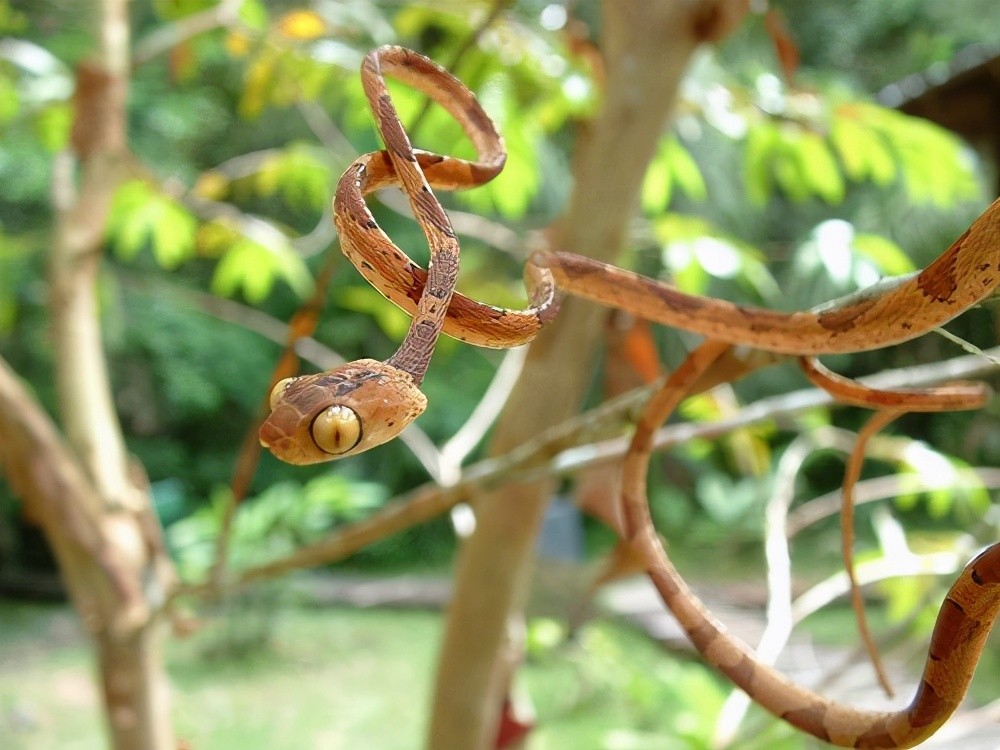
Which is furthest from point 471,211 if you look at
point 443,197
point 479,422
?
point 479,422

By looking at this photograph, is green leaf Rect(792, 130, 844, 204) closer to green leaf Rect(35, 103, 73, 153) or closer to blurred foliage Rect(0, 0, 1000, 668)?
blurred foliage Rect(0, 0, 1000, 668)

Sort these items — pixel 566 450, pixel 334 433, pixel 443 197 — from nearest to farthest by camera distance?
pixel 334 433
pixel 566 450
pixel 443 197

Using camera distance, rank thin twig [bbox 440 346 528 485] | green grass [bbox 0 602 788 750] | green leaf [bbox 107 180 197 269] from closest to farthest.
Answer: thin twig [bbox 440 346 528 485]
green leaf [bbox 107 180 197 269]
green grass [bbox 0 602 788 750]

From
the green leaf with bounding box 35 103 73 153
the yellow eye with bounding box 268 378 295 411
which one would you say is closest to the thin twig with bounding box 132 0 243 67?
the green leaf with bounding box 35 103 73 153

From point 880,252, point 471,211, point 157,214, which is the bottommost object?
point 880,252

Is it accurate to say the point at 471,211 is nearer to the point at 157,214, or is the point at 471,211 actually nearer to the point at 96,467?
the point at 157,214

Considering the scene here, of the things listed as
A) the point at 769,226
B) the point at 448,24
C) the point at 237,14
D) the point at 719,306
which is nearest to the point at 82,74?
the point at 237,14
